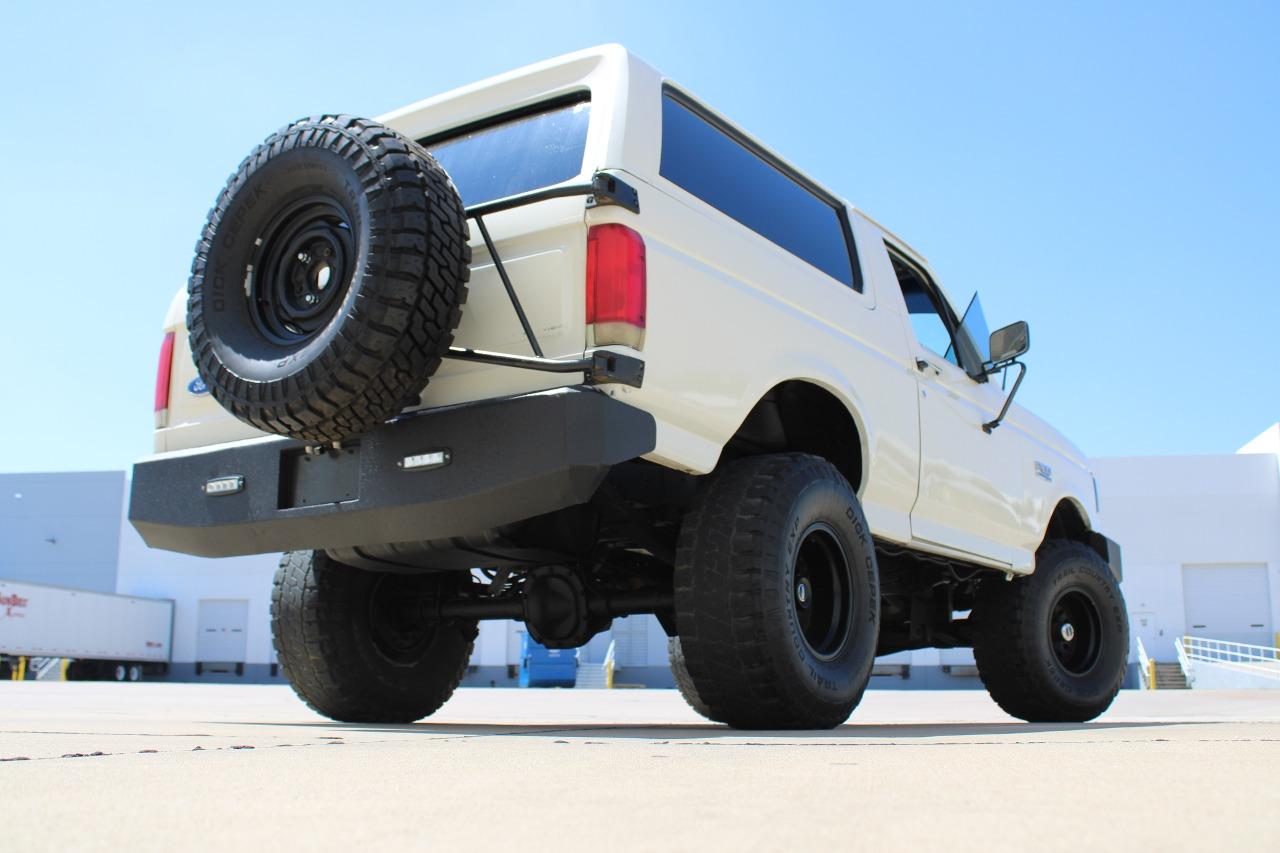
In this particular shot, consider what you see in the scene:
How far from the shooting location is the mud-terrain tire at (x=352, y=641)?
493 cm

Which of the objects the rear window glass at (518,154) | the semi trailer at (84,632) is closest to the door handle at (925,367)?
the rear window glass at (518,154)

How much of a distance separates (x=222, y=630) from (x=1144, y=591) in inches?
1277

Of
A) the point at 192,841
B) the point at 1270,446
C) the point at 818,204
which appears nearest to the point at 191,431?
the point at 818,204

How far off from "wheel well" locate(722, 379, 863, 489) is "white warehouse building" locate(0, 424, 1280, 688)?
110ft

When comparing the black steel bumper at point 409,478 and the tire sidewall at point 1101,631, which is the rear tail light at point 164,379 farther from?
the tire sidewall at point 1101,631

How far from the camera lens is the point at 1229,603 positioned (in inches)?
1511

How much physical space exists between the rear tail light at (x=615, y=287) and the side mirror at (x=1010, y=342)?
2.85 metres

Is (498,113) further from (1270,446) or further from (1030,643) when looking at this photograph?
(1270,446)

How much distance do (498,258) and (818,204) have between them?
6.49 feet

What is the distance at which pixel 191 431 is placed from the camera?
4.53 metres

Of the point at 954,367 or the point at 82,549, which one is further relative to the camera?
the point at 82,549

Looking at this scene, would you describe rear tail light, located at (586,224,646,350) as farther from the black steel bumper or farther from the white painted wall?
the white painted wall

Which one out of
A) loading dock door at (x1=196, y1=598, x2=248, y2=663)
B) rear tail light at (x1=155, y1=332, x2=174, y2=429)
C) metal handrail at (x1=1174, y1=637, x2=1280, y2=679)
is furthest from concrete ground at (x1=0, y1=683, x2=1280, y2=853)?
loading dock door at (x1=196, y1=598, x2=248, y2=663)

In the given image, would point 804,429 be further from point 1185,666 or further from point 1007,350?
point 1185,666
